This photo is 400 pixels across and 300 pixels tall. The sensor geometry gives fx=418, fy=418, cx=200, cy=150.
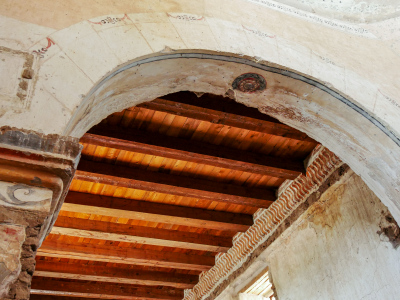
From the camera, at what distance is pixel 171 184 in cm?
470

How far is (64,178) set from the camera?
5.61 feet

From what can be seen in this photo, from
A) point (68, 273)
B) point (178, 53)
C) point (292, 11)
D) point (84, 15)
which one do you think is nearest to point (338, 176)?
point (292, 11)

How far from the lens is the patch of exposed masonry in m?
4.32

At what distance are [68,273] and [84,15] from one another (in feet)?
16.2

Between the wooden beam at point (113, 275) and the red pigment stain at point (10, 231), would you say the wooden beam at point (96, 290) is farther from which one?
the red pigment stain at point (10, 231)

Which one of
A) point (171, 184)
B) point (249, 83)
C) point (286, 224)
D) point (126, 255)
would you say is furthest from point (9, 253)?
point (126, 255)

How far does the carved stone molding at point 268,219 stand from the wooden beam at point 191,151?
0.60 feet

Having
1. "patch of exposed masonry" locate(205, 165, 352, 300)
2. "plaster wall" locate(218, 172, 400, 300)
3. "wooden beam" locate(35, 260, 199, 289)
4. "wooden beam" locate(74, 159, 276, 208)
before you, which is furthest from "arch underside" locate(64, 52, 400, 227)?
"wooden beam" locate(35, 260, 199, 289)

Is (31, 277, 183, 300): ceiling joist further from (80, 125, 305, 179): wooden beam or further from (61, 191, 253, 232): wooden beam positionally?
(80, 125, 305, 179): wooden beam

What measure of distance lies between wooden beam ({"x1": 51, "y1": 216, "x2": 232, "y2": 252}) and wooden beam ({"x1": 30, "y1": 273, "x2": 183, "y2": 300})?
62.7 inches

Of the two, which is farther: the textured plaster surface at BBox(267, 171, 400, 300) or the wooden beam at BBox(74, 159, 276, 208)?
the wooden beam at BBox(74, 159, 276, 208)

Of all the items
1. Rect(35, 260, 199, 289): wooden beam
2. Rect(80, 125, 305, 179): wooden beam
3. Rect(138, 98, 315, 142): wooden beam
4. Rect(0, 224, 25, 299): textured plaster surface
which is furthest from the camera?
Rect(35, 260, 199, 289): wooden beam

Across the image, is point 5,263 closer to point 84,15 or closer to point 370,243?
point 84,15

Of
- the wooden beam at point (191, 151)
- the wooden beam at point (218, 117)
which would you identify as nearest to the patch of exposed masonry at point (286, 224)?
the wooden beam at point (191, 151)
